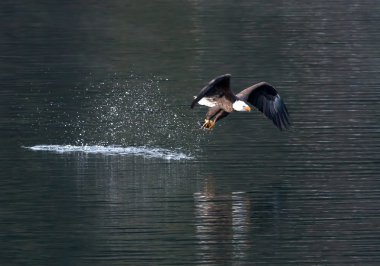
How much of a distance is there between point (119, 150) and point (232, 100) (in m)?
2.45

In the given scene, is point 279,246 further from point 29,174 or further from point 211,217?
point 29,174

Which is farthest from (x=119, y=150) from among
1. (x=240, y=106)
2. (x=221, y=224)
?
(x=221, y=224)

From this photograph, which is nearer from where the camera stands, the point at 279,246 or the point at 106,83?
the point at 279,246

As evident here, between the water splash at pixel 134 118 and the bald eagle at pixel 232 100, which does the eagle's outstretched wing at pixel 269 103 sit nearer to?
the bald eagle at pixel 232 100

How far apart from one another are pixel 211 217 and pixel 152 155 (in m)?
3.62

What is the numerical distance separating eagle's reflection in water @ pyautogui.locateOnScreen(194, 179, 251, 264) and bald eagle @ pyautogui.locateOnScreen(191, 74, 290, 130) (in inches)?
47.7

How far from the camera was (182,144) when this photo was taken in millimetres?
20953

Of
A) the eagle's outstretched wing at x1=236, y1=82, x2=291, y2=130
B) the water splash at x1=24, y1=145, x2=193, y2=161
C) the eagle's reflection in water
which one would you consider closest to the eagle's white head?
the eagle's outstretched wing at x1=236, y1=82, x2=291, y2=130

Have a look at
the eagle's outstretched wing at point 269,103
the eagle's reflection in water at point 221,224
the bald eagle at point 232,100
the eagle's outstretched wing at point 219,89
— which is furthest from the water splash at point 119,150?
the eagle's reflection in water at point 221,224

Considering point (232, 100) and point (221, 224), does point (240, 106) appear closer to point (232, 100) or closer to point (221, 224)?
point (232, 100)

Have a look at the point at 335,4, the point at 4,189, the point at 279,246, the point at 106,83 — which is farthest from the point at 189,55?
the point at 279,246

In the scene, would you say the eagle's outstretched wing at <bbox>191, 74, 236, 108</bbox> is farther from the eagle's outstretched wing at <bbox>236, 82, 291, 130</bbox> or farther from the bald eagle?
the eagle's outstretched wing at <bbox>236, 82, 291, 130</bbox>

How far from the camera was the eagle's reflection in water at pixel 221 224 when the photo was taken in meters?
15.2

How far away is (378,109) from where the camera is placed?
76.6 feet
